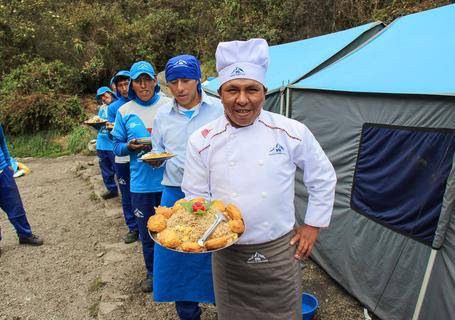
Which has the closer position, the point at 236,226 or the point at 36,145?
the point at 236,226

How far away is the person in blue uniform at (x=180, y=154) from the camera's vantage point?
2.54 meters

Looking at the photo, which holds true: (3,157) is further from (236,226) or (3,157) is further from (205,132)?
(236,226)

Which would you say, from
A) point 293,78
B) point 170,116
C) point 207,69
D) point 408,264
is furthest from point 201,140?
point 207,69

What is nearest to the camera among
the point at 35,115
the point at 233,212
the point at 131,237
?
the point at 233,212

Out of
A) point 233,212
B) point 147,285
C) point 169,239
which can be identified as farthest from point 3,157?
point 233,212

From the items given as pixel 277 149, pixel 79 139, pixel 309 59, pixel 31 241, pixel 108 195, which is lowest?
pixel 79 139

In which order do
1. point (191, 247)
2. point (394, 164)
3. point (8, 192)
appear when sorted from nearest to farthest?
point (191, 247) < point (394, 164) < point (8, 192)

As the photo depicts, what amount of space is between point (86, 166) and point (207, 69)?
6.51 m

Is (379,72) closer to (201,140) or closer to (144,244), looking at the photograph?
(201,140)

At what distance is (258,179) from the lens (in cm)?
177

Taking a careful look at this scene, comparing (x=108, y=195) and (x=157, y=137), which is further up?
(x=157, y=137)

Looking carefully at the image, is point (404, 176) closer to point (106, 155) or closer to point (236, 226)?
point (236, 226)

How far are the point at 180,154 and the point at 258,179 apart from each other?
0.97 metres

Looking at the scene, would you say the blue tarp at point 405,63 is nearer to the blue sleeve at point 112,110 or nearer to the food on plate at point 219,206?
the food on plate at point 219,206
